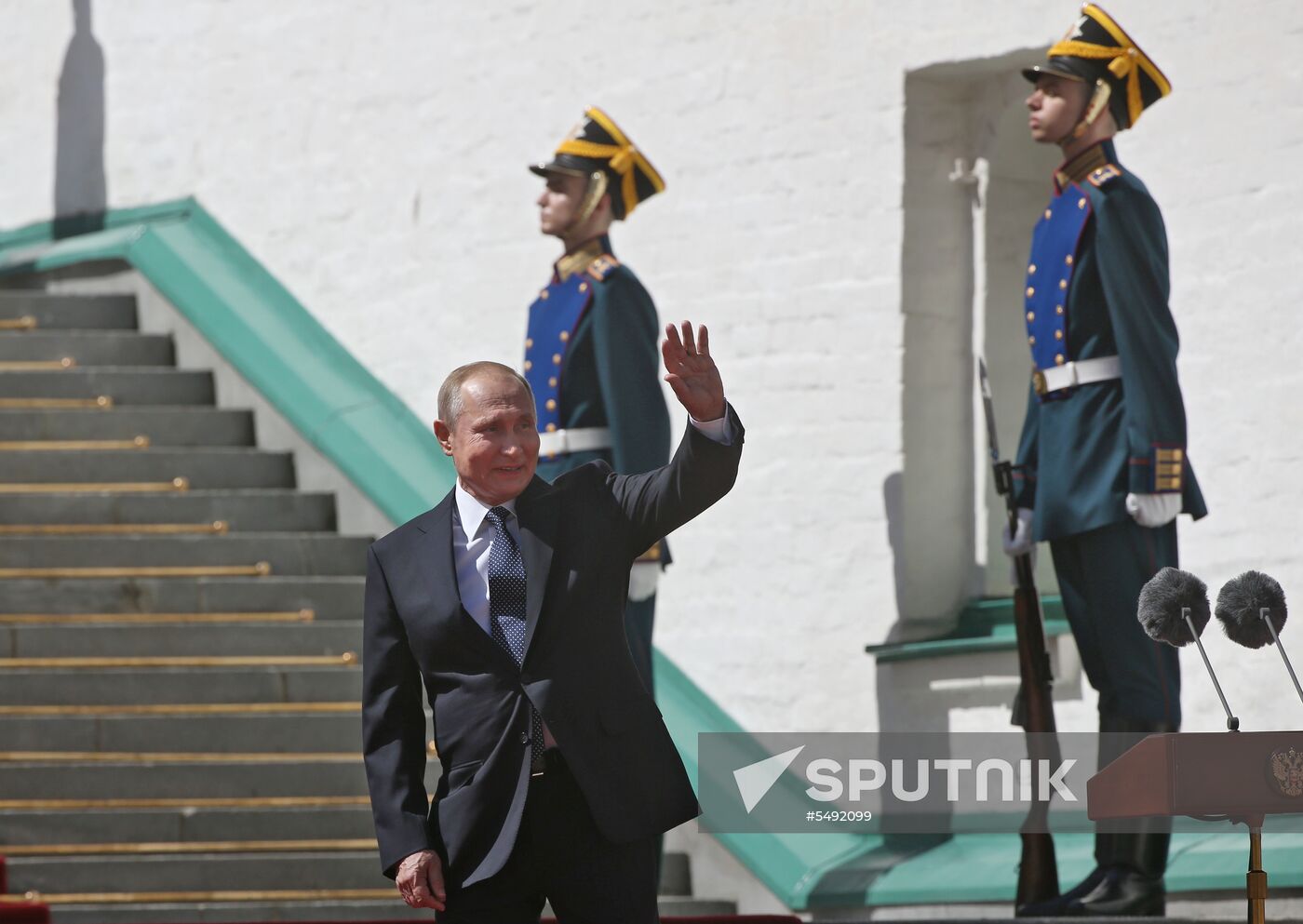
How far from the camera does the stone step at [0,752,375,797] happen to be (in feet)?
20.9

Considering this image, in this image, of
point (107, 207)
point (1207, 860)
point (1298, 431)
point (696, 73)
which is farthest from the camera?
point (107, 207)

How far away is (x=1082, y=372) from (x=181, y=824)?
111 inches

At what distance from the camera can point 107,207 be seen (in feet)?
31.8

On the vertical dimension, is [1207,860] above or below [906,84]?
below

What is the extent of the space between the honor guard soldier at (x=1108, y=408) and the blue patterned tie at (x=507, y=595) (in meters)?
2.48

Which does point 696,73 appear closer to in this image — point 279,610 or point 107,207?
point 279,610

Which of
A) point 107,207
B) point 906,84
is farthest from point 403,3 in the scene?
→ point 906,84

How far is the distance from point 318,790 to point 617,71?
2773 millimetres

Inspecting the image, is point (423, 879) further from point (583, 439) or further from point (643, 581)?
point (583, 439)

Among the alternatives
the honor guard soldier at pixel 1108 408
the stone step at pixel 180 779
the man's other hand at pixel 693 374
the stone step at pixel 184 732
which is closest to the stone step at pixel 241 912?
the stone step at pixel 180 779

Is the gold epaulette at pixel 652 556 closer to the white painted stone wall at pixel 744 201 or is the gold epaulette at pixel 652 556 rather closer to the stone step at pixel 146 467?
the white painted stone wall at pixel 744 201

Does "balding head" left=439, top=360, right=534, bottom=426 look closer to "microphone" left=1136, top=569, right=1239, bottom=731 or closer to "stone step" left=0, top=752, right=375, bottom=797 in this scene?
"microphone" left=1136, top=569, right=1239, bottom=731

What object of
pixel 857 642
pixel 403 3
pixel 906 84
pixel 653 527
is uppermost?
pixel 403 3

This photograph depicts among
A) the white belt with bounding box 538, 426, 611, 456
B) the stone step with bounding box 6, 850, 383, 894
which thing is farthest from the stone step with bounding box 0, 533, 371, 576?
the white belt with bounding box 538, 426, 611, 456
